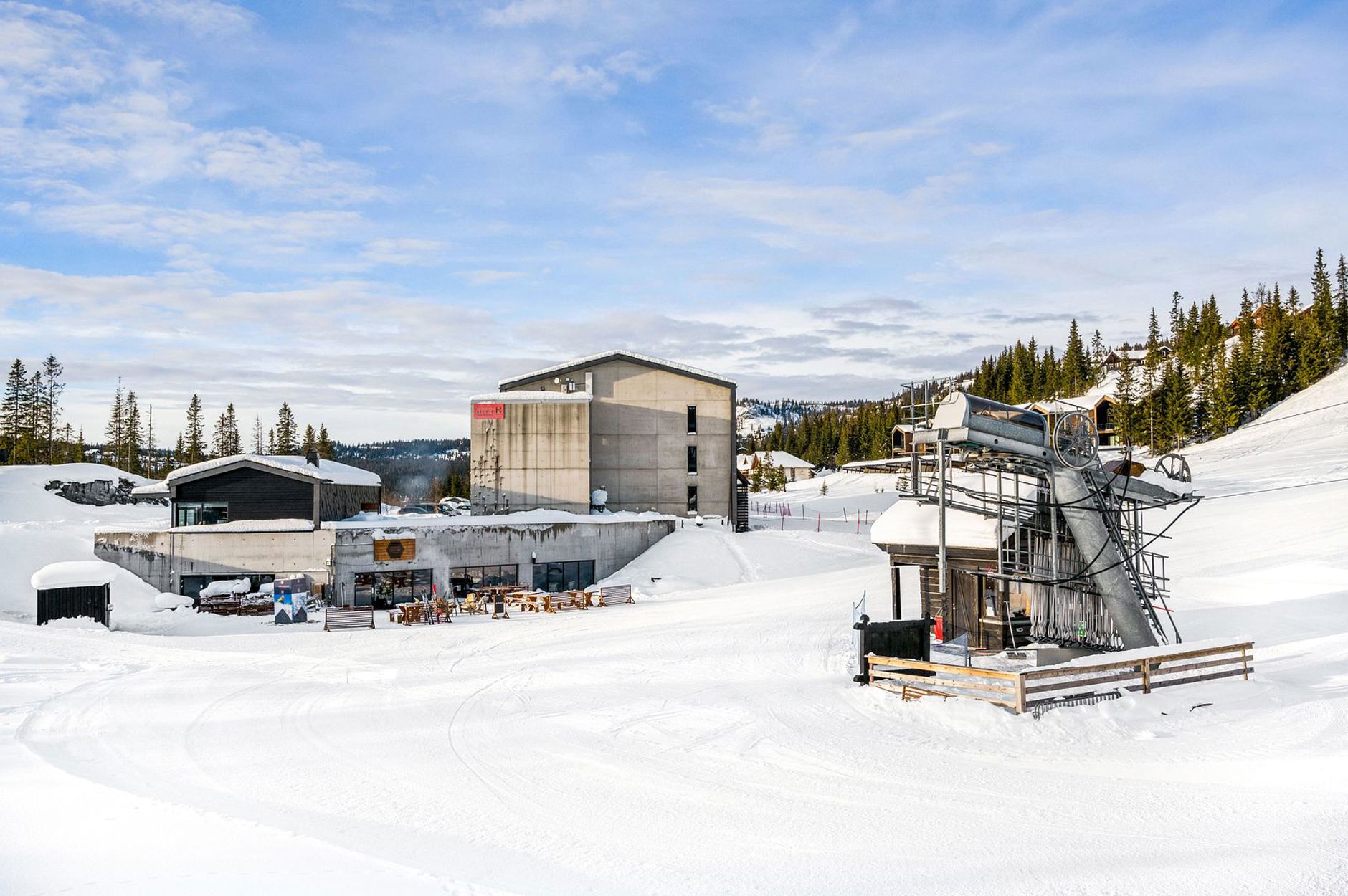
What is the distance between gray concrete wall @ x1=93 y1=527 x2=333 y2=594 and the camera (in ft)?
111

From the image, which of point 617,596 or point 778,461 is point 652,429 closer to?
point 617,596

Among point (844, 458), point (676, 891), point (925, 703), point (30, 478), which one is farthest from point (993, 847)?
point (844, 458)

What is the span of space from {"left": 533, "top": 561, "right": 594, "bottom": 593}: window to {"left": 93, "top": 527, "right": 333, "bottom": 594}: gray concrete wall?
29.3 feet

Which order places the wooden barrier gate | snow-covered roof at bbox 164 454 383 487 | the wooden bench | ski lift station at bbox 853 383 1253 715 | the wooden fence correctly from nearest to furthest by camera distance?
the wooden fence < ski lift station at bbox 853 383 1253 715 < the wooden barrier gate < the wooden bench < snow-covered roof at bbox 164 454 383 487

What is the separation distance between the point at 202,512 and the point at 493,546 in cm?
1283

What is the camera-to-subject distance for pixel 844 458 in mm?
132250

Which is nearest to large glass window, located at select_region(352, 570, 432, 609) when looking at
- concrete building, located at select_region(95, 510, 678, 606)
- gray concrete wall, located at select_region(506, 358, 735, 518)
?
concrete building, located at select_region(95, 510, 678, 606)

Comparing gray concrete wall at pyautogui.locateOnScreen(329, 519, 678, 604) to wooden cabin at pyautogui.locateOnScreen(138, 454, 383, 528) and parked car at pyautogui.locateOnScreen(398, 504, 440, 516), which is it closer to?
wooden cabin at pyautogui.locateOnScreen(138, 454, 383, 528)

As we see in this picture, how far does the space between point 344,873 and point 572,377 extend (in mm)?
40730

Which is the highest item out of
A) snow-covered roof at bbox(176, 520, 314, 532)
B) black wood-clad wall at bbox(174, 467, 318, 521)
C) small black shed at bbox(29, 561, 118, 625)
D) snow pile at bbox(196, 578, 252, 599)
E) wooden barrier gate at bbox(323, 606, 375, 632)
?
black wood-clad wall at bbox(174, 467, 318, 521)

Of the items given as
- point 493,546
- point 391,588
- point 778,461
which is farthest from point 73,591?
point 778,461

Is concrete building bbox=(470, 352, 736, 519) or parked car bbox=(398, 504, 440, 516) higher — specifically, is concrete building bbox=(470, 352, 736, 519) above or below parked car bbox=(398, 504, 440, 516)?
above

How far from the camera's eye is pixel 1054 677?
14352 millimetres

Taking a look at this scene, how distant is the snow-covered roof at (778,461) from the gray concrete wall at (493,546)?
89.5 m
